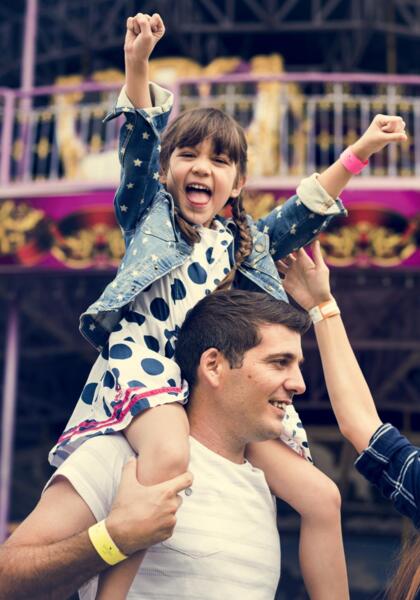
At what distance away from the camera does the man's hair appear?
2670 millimetres

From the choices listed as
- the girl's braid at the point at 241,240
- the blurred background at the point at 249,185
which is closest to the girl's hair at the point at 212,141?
the girl's braid at the point at 241,240

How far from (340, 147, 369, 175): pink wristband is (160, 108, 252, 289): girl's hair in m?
0.27

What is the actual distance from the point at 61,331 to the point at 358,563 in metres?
3.30

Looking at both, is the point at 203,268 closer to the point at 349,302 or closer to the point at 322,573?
the point at 322,573

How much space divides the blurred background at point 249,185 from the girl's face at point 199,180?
4724mm

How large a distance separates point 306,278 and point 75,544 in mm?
1062

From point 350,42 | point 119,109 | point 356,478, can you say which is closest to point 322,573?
point 119,109

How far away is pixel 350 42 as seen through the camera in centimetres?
1269

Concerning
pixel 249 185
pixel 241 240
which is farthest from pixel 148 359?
pixel 249 185

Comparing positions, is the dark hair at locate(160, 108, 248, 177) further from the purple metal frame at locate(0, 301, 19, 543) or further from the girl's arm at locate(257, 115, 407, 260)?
the purple metal frame at locate(0, 301, 19, 543)

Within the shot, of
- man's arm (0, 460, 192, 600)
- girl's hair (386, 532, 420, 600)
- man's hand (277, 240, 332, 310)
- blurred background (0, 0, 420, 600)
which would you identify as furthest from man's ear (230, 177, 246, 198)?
blurred background (0, 0, 420, 600)

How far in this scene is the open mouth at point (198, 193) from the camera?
2934 millimetres

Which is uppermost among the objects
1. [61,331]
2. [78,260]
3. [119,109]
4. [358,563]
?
[119,109]

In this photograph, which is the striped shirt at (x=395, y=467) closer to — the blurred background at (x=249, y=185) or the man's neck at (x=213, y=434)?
the man's neck at (x=213, y=434)
